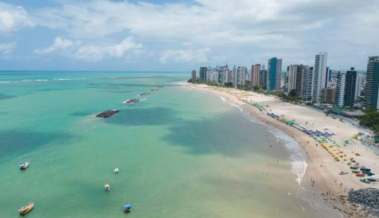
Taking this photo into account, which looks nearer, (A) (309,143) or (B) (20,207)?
(B) (20,207)

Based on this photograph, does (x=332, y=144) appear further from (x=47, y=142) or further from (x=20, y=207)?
(x=47, y=142)

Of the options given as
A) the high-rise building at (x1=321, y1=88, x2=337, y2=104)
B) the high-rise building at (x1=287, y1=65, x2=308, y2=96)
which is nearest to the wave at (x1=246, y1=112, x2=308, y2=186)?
the high-rise building at (x1=321, y1=88, x2=337, y2=104)

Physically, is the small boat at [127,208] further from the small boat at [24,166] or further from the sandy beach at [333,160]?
the sandy beach at [333,160]

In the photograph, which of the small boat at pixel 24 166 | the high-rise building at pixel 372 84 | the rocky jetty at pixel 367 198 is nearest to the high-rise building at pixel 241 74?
the high-rise building at pixel 372 84

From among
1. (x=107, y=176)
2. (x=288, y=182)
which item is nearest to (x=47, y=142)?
(x=107, y=176)

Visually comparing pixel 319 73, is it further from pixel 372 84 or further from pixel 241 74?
pixel 241 74

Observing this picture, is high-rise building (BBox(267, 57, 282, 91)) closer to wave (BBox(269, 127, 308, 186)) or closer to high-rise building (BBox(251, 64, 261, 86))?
high-rise building (BBox(251, 64, 261, 86))
